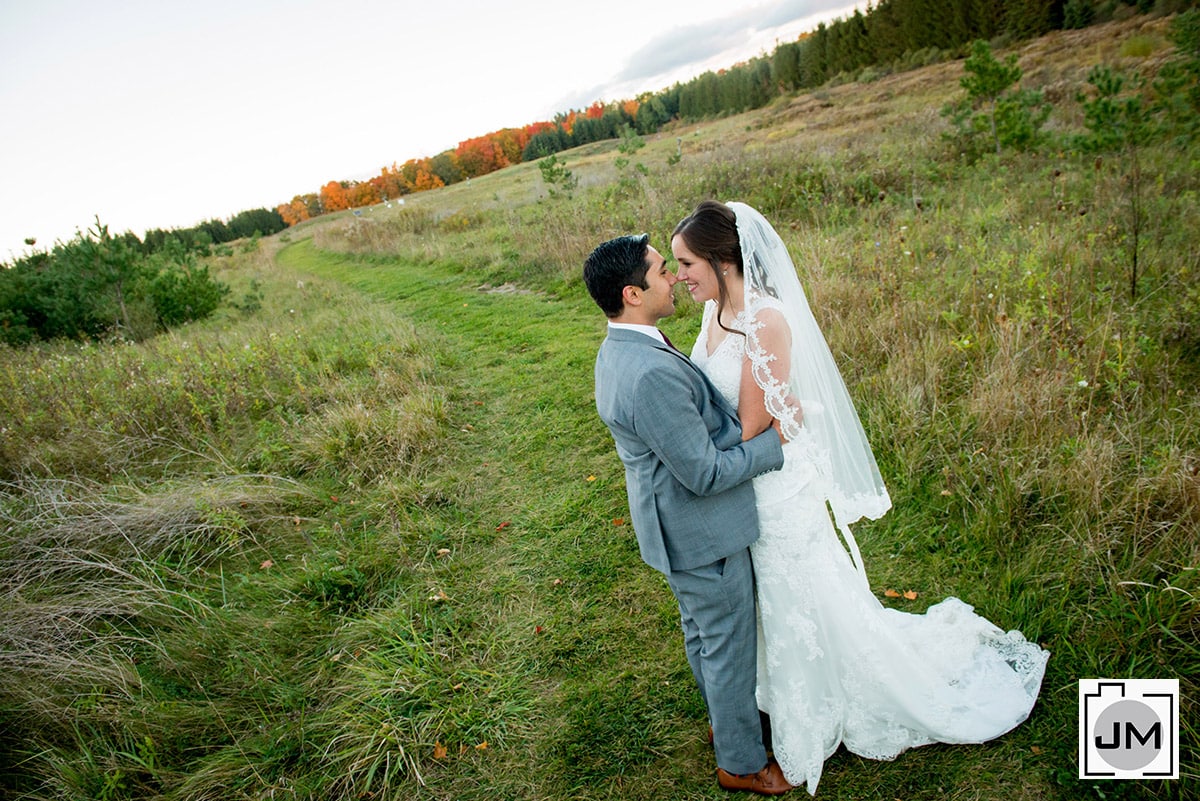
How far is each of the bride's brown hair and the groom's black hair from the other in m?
0.32

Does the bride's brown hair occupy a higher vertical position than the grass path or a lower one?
higher

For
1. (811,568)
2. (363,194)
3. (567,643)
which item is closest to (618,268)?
(811,568)

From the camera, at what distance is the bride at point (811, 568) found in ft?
7.25

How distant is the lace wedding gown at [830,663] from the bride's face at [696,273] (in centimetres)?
20

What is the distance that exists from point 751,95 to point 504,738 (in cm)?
6464

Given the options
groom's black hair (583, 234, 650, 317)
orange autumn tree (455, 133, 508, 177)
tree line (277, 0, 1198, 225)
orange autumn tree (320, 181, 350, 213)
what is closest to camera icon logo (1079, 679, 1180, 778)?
groom's black hair (583, 234, 650, 317)

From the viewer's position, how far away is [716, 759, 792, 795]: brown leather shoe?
7.92ft

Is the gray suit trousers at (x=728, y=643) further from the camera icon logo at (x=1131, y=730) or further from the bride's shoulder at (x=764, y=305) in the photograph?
the camera icon logo at (x=1131, y=730)

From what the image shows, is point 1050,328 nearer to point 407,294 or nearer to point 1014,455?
point 1014,455

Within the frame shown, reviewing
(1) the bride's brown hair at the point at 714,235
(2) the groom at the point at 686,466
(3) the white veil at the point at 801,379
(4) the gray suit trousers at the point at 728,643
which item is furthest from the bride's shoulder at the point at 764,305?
(4) the gray suit trousers at the point at 728,643

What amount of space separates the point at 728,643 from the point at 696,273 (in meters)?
1.48

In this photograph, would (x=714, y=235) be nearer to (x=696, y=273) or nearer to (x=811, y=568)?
(x=696, y=273)

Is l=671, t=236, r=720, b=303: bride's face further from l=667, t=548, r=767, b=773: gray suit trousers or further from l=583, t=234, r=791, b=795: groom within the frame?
l=667, t=548, r=767, b=773: gray suit trousers

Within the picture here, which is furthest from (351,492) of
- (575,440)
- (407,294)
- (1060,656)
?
(407,294)
